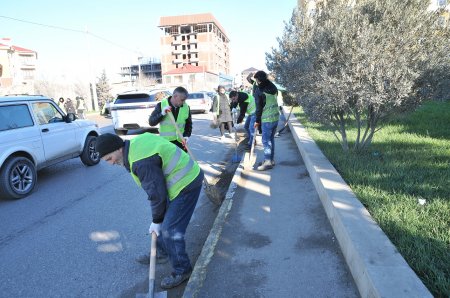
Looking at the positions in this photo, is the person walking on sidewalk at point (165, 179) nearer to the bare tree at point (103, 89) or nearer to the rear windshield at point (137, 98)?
the rear windshield at point (137, 98)

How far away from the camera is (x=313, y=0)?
7.66 meters

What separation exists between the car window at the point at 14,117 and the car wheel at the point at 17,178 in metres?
0.58

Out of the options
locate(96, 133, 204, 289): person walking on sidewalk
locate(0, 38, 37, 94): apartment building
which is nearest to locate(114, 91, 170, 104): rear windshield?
locate(96, 133, 204, 289): person walking on sidewalk

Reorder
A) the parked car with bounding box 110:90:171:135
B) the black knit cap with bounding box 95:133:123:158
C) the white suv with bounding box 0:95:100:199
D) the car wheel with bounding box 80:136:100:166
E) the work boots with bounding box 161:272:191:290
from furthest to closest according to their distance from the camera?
the parked car with bounding box 110:90:171:135
the car wheel with bounding box 80:136:100:166
the white suv with bounding box 0:95:100:199
the work boots with bounding box 161:272:191:290
the black knit cap with bounding box 95:133:123:158

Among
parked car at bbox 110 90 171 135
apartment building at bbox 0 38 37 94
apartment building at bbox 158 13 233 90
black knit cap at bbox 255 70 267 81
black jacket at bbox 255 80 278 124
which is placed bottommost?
parked car at bbox 110 90 171 135

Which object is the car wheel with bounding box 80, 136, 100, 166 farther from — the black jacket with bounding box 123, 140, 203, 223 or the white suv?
the black jacket with bounding box 123, 140, 203, 223

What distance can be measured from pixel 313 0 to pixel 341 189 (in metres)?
5.16

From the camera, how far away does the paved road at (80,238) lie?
10.8ft

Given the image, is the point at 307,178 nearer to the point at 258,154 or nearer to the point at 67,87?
the point at 258,154

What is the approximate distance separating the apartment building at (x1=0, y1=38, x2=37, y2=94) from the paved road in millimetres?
47125

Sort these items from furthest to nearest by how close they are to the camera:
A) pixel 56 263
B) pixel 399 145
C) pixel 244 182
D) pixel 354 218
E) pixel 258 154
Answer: pixel 258 154
pixel 399 145
pixel 244 182
pixel 56 263
pixel 354 218

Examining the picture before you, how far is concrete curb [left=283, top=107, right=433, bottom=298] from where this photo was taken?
229 centimetres

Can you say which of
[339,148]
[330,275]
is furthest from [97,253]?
[339,148]

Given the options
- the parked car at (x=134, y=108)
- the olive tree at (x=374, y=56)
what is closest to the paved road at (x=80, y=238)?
the olive tree at (x=374, y=56)
